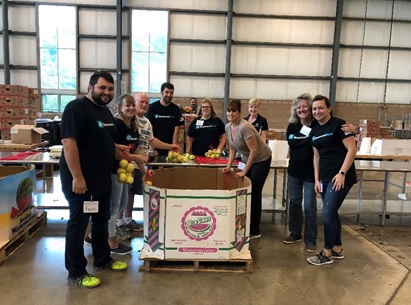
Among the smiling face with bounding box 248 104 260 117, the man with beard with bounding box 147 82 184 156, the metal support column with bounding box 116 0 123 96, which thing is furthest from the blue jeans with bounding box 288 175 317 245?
the metal support column with bounding box 116 0 123 96

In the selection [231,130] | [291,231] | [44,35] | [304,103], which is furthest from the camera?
[44,35]

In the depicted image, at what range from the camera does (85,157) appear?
84.4 inches

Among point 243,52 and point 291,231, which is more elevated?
point 243,52

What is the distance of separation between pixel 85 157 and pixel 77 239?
1.85 ft

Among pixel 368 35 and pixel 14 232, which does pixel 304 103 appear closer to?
pixel 14 232

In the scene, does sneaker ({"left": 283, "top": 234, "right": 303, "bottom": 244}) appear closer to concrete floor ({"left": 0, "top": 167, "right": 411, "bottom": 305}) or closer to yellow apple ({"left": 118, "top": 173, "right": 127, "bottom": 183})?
concrete floor ({"left": 0, "top": 167, "right": 411, "bottom": 305})

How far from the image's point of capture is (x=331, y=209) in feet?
8.80

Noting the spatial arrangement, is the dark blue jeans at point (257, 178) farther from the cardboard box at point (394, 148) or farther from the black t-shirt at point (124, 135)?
the cardboard box at point (394, 148)

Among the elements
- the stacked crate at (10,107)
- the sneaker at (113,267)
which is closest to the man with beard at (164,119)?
the sneaker at (113,267)

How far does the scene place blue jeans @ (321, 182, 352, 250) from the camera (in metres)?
2.63

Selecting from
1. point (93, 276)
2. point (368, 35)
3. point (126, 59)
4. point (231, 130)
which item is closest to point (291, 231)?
point (231, 130)

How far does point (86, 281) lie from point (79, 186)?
2.35 ft

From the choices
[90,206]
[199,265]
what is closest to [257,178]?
[199,265]

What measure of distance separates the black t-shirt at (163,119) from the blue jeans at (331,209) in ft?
6.17
